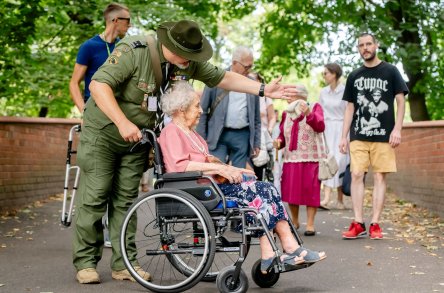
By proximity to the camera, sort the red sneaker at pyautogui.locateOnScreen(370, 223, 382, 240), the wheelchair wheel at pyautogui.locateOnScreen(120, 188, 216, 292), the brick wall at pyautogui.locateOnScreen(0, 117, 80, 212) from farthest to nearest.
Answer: the brick wall at pyautogui.locateOnScreen(0, 117, 80, 212) → the red sneaker at pyautogui.locateOnScreen(370, 223, 382, 240) → the wheelchair wheel at pyautogui.locateOnScreen(120, 188, 216, 292)

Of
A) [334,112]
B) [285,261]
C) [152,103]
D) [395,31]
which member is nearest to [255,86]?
[152,103]

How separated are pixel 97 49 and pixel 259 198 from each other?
9.07 feet

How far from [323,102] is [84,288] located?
7.90 m

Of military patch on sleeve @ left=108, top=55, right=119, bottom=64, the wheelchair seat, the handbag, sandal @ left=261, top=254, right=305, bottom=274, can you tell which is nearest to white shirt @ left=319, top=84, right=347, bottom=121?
the handbag

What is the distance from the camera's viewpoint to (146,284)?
20.2 ft

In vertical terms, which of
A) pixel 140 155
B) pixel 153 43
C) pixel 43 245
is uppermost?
pixel 153 43

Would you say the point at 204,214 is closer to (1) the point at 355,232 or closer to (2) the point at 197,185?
(2) the point at 197,185

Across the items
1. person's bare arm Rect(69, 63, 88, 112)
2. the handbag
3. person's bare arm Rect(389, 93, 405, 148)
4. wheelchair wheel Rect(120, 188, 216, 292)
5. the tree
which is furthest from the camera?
Answer: the tree

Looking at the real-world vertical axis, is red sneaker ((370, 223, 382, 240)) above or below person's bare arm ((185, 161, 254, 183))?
below

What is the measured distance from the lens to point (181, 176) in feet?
20.4

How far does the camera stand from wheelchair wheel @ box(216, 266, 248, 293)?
19.8ft

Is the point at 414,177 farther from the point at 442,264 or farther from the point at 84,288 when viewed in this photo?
the point at 84,288

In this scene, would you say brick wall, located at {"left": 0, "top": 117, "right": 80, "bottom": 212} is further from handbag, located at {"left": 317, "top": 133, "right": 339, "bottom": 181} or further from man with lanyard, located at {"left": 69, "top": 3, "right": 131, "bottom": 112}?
handbag, located at {"left": 317, "top": 133, "right": 339, "bottom": 181}

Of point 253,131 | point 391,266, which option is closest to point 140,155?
point 391,266
